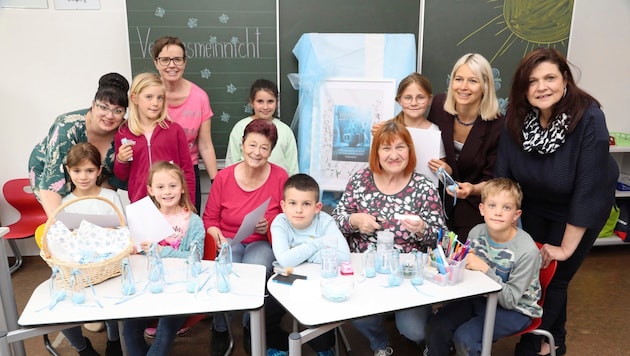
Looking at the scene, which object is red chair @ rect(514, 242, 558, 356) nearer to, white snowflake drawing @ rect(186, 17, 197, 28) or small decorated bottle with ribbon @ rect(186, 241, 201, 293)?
small decorated bottle with ribbon @ rect(186, 241, 201, 293)

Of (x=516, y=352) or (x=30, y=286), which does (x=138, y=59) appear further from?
(x=516, y=352)

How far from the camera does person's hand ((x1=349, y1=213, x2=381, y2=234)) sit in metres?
2.24

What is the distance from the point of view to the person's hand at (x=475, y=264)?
1977mm

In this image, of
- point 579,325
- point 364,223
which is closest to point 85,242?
point 364,223

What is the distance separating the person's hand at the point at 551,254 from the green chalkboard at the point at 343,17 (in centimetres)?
195

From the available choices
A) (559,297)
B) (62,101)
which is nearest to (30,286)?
(62,101)

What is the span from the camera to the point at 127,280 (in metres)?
1.79

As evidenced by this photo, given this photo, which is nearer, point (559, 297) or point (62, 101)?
point (559, 297)

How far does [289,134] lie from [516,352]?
6.14ft

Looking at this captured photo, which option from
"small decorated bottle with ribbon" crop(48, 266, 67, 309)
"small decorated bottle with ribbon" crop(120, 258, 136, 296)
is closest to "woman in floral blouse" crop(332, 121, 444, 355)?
"small decorated bottle with ribbon" crop(120, 258, 136, 296)

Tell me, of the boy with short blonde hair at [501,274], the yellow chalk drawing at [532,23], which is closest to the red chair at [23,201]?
the boy with short blonde hair at [501,274]

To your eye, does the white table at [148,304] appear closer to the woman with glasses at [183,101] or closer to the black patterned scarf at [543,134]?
the woman with glasses at [183,101]

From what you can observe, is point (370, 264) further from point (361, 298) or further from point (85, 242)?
point (85, 242)

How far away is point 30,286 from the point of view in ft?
11.0
